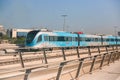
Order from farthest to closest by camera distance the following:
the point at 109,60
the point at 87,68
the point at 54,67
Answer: the point at 109,60
the point at 87,68
the point at 54,67

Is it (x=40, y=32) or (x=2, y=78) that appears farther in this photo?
(x=40, y=32)

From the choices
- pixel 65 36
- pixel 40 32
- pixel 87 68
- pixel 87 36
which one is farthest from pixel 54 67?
pixel 87 36

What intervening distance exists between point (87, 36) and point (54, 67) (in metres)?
47.8

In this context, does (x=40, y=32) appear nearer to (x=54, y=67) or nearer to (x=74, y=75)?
(x=74, y=75)

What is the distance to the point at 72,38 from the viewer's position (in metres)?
49.2

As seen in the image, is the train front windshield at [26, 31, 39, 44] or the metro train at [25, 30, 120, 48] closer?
the metro train at [25, 30, 120, 48]

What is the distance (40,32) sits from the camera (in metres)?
40.4

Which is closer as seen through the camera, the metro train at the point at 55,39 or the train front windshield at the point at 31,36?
the metro train at the point at 55,39

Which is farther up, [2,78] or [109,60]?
[2,78]

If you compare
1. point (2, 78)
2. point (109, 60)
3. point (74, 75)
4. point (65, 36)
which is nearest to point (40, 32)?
point (65, 36)

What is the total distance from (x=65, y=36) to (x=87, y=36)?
10.6 metres

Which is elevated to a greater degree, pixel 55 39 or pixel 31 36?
pixel 31 36

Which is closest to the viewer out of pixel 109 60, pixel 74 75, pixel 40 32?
pixel 74 75

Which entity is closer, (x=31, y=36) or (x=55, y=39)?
(x=31, y=36)
